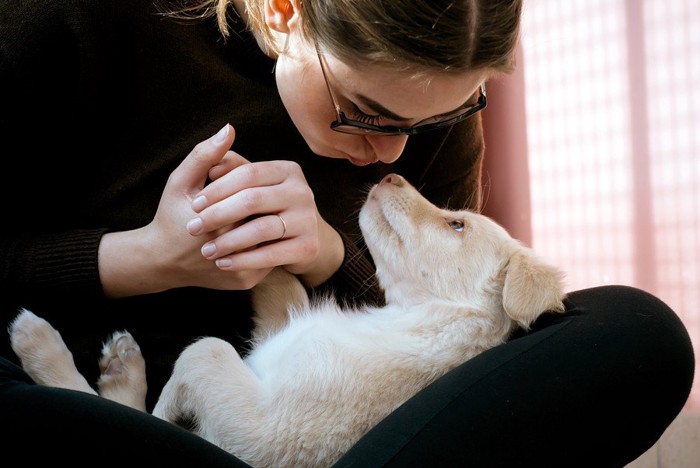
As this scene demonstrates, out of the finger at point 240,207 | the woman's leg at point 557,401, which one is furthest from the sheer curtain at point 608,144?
the finger at point 240,207

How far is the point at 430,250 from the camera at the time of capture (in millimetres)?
1730

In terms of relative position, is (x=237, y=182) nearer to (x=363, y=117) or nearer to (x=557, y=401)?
(x=363, y=117)

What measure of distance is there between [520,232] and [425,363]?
5.12 ft

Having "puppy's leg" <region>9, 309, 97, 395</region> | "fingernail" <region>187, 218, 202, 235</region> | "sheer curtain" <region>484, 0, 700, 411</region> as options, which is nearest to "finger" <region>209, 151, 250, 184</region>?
"fingernail" <region>187, 218, 202, 235</region>

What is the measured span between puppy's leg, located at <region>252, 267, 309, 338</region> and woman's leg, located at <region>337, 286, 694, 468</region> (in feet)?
1.75

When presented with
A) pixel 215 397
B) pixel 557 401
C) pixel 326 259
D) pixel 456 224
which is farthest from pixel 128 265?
pixel 557 401

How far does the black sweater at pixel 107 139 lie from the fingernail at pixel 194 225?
0.29m

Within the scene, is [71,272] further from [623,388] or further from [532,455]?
[623,388]

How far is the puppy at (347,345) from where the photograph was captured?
142 centimetres

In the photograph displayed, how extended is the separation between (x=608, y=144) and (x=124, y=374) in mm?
1992

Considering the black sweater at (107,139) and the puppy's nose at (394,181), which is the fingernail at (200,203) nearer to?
the black sweater at (107,139)

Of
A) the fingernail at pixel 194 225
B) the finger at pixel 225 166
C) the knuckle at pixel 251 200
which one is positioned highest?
the finger at pixel 225 166

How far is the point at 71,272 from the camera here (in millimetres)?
1574

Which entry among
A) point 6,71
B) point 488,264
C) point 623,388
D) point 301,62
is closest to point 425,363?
point 488,264
